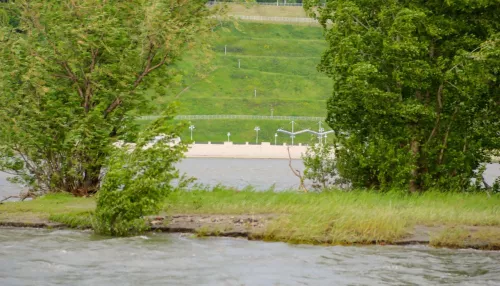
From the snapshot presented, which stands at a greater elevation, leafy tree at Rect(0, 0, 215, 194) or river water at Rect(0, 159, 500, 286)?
leafy tree at Rect(0, 0, 215, 194)

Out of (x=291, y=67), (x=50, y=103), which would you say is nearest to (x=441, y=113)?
(x=50, y=103)

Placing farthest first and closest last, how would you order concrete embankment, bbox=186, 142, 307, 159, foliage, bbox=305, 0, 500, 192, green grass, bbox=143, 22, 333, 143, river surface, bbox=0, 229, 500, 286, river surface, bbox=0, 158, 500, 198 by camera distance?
1. green grass, bbox=143, 22, 333, 143
2. concrete embankment, bbox=186, 142, 307, 159
3. river surface, bbox=0, 158, 500, 198
4. foliage, bbox=305, 0, 500, 192
5. river surface, bbox=0, 229, 500, 286

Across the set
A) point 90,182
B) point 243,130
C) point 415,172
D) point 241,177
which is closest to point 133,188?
point 90,182

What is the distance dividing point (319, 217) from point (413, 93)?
26.2 feet

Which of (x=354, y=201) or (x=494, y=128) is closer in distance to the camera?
(x=354, y=201)

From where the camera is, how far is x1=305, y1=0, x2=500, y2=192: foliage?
2736 centimetres

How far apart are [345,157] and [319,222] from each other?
7.03 meters

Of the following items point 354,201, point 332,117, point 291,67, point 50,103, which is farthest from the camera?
point 291,67

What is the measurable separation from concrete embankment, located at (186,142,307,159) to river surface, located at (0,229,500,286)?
345 ft

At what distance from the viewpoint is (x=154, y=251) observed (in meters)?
20.1

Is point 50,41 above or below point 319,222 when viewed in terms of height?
above

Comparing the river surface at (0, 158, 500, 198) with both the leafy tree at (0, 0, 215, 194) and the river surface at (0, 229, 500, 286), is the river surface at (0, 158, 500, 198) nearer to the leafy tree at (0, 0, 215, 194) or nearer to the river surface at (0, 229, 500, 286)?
the leafy tree at (0, 0, 215, 194)

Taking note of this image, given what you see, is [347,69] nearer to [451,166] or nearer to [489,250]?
[451,166]

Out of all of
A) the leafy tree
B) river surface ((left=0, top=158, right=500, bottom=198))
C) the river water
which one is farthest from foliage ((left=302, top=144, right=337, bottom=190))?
the river water
